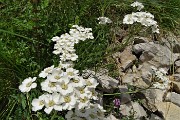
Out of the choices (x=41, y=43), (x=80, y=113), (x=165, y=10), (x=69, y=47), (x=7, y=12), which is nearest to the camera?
(x=80, y=113)

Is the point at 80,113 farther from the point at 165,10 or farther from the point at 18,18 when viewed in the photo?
the point at 165,10

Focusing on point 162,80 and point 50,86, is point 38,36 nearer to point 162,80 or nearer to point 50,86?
point 162,80

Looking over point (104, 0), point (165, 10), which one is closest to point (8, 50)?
point (104, 0)

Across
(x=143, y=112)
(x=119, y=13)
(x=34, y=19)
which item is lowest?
(x=143, y=112)

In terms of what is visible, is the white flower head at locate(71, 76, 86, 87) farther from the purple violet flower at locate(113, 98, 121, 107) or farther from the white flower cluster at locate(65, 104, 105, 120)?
the purple violet flower at locate(113, 98, 121, 107)

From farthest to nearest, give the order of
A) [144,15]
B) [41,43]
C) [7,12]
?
[7,12]
[41,43]
[144,15]

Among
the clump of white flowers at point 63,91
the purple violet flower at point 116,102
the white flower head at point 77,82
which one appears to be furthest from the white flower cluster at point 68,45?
the purple violet flower at point 116,102

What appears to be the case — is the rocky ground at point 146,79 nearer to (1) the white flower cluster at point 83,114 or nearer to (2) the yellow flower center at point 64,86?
(1) the white flower cluster at point 83,114

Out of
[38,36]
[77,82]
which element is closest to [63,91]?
[77,82]
